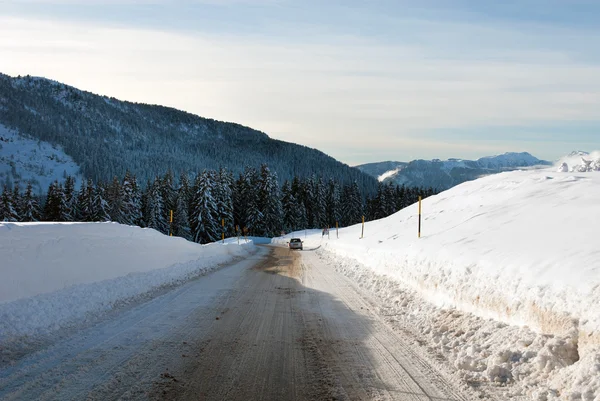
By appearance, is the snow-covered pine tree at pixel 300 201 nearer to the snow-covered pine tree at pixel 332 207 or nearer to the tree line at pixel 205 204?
the tree line at pixel 205 204

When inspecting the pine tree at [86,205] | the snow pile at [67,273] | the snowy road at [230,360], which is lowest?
the snowy road at [230,360]

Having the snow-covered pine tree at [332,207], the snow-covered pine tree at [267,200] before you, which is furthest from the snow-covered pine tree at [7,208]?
the snow-covered pine tree at [332,207]

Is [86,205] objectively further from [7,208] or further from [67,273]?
[67,273]

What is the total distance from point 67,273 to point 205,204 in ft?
189

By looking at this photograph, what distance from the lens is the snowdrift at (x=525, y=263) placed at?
19.6 feet

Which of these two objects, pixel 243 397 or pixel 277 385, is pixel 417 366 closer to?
pixel 277 385

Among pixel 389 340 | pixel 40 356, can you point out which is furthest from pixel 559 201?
pixel 40 356

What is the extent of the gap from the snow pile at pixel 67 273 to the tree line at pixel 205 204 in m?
42.2

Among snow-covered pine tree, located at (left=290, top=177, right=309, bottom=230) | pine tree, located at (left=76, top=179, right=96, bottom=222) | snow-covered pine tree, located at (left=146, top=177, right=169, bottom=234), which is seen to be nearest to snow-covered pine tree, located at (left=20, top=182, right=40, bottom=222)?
pine tree, located at (left=76, top=179, right=96, bottom=222)

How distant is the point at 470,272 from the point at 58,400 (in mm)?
7469

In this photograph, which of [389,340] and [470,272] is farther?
[470,272]

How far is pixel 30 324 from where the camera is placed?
761cm

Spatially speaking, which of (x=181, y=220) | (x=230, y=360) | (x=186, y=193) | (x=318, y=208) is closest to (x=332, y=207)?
(x=318, y=208)

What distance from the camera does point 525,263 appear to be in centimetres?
777
